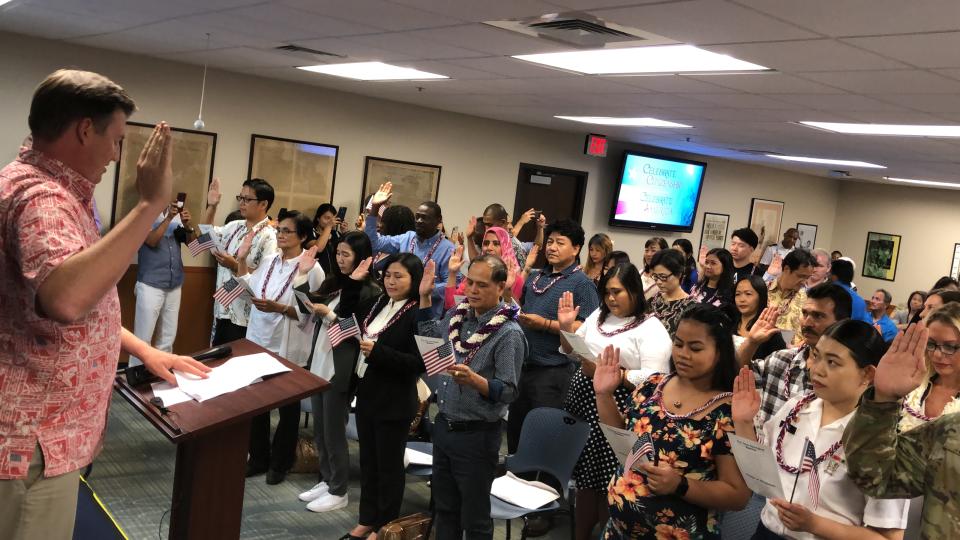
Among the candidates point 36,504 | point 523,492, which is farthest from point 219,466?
point 523,492

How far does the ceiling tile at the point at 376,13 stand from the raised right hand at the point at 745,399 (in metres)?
2.35

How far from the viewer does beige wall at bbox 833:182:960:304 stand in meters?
13.5

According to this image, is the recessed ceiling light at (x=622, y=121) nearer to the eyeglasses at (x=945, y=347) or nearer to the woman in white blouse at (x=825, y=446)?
the eyeglasses at (x=945, y=347)

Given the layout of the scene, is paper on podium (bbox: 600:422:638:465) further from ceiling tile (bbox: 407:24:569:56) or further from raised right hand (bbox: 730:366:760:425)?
ceiling tile (bbox: 407:24:569:56)

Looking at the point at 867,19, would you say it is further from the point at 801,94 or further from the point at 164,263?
the point at 164,263

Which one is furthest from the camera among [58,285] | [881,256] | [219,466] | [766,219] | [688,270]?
[881,256]

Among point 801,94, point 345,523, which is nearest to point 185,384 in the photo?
point 345,523

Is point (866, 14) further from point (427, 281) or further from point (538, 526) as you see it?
point (538, 526)

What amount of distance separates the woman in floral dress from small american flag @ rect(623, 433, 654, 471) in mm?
18

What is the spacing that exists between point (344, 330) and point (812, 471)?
220 centimetres

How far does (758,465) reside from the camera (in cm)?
229

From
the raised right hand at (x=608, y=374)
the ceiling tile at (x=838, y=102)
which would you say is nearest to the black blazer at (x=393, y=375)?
the raised right hand at (x=608, y=374)

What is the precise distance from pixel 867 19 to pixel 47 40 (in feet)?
20.2

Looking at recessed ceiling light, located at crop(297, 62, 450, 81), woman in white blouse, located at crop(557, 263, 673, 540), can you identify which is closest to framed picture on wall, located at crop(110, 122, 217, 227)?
recessed ceiling light, located at crop(297, 62, 450, 81)
